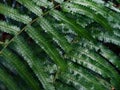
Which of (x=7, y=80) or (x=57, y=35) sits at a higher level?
(x=57, y=35)

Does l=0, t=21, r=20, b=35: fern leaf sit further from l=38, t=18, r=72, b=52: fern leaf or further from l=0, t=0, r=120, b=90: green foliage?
l=38, t=18, r=72, b=52: fern leaf

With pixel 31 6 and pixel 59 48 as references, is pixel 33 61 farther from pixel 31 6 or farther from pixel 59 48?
pixel 31 6

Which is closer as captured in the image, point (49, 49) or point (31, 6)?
point (49, 49)

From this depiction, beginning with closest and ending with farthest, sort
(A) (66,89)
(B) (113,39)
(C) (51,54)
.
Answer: (C) (51,54), (A) (66,89), (B) (113,39)

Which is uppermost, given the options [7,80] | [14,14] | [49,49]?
[14,14]

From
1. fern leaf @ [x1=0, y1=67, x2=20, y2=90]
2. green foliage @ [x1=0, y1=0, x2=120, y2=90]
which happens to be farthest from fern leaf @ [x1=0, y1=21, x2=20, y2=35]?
fern leaf @ [x1=0, y1=67, x2=20, y2=90]

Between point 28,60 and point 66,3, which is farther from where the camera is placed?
point 66,3

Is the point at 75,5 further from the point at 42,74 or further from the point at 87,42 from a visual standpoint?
the point at 42,74

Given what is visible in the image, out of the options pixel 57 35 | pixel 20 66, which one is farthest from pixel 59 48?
pixel 20 66

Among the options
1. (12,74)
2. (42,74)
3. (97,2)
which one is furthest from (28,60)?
(97,2)
